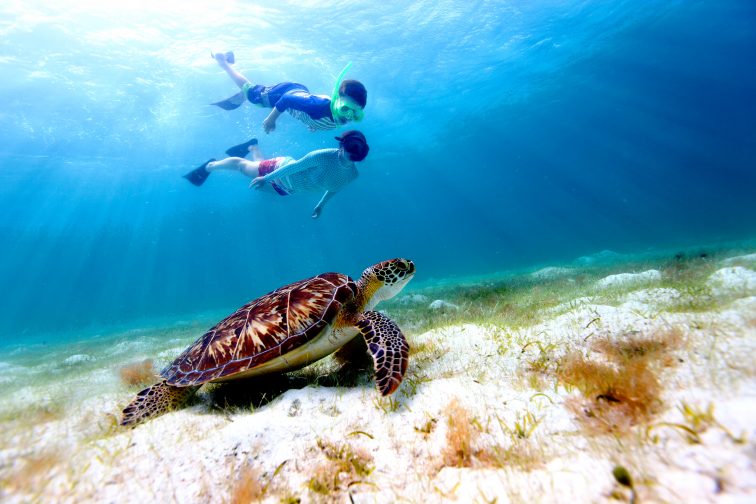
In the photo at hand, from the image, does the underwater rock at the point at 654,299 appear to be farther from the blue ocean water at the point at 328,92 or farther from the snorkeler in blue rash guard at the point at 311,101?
the blue ocean water at the point at 328,92

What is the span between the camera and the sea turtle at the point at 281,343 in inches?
110

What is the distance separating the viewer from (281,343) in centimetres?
290

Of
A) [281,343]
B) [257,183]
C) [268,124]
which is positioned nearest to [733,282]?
[281,343]

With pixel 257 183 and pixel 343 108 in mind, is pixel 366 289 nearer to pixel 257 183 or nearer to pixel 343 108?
pixel 343 108

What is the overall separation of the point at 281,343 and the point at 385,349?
41.1 inches

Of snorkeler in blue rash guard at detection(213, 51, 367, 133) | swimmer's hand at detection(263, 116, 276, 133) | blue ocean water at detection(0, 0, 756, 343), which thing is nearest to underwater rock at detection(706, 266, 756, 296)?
snorkeler in blue rash guard at detection(213, 51, 367, 133)

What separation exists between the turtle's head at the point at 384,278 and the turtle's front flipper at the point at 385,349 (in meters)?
0.59

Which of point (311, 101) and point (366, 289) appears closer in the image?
point (366, 289)

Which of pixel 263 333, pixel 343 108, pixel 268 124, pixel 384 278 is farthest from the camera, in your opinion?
pixel 268 124

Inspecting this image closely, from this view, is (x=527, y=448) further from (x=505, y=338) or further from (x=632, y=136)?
(x=632, y=136)

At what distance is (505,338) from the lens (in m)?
3.43

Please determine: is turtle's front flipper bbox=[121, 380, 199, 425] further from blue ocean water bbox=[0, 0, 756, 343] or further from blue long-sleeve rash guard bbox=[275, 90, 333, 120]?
blue ocean water bbox=[0, 0, 756, 343]

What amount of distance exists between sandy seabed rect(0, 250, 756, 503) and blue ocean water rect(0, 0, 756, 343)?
71.6 feet

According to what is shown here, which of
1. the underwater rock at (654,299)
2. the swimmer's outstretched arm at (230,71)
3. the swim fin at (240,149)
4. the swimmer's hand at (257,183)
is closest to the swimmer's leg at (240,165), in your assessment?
the swimmer's hand at (257,183)
